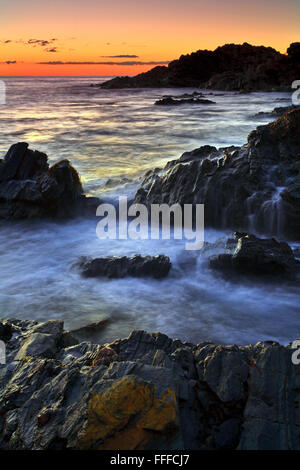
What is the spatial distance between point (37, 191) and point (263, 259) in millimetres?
8274

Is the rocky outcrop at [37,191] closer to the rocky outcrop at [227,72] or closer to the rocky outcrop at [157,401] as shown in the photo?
the rocky outcrop at [157,401]

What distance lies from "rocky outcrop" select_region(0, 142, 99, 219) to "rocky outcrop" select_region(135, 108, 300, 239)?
9.24 ft

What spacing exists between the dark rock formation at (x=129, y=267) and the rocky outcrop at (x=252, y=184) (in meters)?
3.33

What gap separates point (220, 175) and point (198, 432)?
9.36 m

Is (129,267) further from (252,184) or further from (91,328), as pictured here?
(252,184)

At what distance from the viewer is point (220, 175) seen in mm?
11969

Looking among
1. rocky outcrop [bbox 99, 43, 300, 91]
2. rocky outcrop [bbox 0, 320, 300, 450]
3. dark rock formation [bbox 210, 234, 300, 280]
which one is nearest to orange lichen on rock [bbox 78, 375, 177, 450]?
rocky outcrop [bbox 0, 320, 300, 450]

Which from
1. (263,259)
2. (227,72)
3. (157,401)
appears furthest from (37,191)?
(227,72)

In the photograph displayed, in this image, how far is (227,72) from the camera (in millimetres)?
108625

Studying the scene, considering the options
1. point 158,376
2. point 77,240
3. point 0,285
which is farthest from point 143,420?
point 77,240

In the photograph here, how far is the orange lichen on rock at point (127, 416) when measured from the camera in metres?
3.51

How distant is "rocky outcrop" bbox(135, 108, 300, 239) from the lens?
1079 centimetres

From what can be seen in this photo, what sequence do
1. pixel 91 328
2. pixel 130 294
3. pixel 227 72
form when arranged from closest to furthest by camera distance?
pixel 91 328 → pixel 130 294 → pixel 227 72

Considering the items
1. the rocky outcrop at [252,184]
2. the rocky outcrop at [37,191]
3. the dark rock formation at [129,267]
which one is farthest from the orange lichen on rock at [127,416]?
the rocky outcrop at [37,191]
